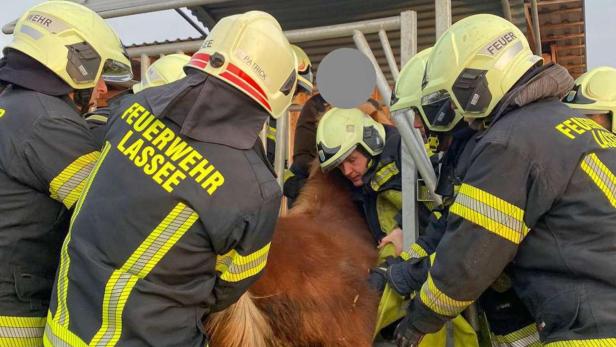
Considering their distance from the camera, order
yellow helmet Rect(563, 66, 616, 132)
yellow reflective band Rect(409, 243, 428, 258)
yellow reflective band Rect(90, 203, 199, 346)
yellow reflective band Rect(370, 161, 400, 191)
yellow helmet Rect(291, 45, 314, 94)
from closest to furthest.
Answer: yellow reflective band Rect(90, 203, 199, 346) < yellow reflective band Rect(409, 243, 428, 258) < yellow helmet Rect(563, 66, 616, 132) < yellow reflective band Rect(370, 161, 400, 191) < yellow helmet Rect(291, 45, 314, 94)

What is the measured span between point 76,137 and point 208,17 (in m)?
2.82

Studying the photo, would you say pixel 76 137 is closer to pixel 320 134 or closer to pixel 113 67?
pixel 113 67

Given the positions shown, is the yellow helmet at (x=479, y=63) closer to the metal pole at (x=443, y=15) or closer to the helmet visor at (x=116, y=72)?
the metal pole at (x=443, y=15)

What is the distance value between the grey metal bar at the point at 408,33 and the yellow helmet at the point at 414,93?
0.10 metres

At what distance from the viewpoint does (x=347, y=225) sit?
3723 mm

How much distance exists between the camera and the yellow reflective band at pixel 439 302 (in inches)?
89.7

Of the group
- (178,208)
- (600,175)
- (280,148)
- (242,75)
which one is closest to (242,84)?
(242,75)

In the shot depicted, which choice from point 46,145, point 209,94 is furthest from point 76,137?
point 209,94

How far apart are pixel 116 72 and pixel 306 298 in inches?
58.1

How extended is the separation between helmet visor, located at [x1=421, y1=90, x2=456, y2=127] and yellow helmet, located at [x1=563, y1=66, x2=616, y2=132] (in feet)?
3.51

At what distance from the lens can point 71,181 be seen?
2.21 m

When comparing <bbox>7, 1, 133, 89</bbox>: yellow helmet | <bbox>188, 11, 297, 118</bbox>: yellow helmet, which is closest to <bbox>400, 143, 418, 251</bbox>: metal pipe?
<bbox>188, 11, 297, 118</bbox>: yellow helmet

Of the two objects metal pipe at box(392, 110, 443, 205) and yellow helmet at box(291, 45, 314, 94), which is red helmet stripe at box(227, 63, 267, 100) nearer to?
metal pipe at box(392, 110, 443, 205)

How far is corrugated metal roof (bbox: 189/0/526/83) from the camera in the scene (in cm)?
445
